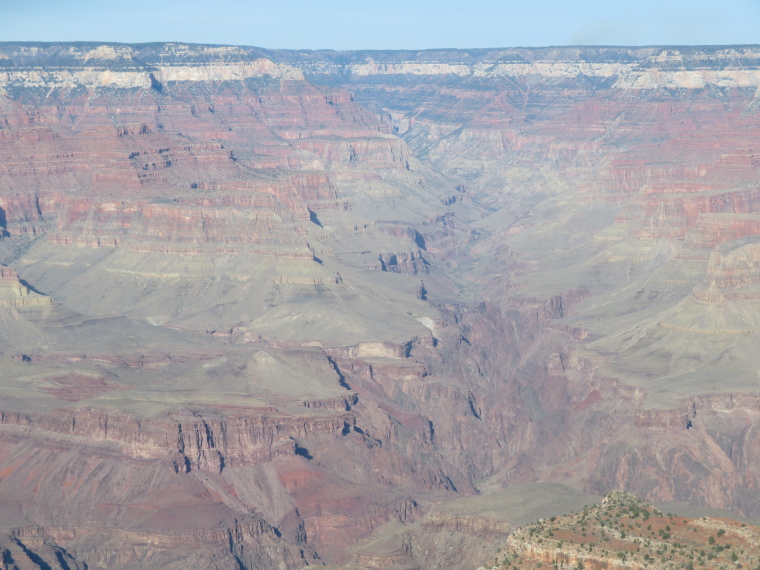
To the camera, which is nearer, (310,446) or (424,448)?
→ (310,446)

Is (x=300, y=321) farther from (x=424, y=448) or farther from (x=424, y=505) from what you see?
(x=424, y=505)

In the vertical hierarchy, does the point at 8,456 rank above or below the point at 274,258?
below

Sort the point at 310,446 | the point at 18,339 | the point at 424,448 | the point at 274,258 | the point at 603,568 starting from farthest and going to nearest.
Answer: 1. the point at 274,258
2. the point at 18,339
3. the point at 424,448
4. the point at 310,446
5. the point at 603,568

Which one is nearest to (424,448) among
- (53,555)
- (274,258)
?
(53,555)

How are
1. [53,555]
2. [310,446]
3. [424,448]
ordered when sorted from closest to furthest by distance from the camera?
[53,555], [310,446], [424,448]

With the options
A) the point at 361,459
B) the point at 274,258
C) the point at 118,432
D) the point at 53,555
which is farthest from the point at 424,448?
the point at 274,258

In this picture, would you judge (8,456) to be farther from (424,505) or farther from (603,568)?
(603,568)

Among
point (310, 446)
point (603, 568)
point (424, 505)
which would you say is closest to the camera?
point (603, 568)

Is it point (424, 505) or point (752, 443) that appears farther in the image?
point (752, 443)

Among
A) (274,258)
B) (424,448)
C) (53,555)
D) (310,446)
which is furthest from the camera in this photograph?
(274,258)
